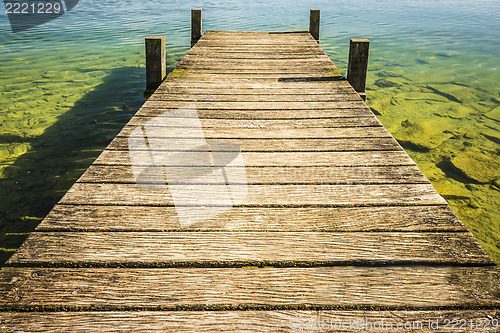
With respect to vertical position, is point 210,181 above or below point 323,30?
below

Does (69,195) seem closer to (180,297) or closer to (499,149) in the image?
(180,297)

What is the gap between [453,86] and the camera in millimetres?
9461

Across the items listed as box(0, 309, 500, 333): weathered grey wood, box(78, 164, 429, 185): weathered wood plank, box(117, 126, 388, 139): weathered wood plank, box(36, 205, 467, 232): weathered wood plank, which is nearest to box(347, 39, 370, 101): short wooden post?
box(117, 126, 388, 139): weathered wood plank

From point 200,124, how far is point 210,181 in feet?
3.48

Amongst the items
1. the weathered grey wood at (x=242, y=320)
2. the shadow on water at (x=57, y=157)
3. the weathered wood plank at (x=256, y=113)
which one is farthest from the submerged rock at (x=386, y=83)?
the weathered grey wood at (x=242, y=320)

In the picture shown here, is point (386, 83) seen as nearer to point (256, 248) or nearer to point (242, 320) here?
point (256, 248)

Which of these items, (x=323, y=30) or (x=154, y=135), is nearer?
(x=154, y=135)

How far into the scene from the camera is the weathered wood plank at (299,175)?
2443 mm

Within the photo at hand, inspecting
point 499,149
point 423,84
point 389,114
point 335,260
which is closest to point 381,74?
point 423,84

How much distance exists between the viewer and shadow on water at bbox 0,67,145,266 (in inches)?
157

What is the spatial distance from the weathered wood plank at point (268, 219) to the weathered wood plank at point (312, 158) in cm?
57

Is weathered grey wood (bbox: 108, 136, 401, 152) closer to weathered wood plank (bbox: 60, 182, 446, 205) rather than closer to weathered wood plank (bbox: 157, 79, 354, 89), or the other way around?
weathered wood plank (bbox: 60, 182, 446, 205)

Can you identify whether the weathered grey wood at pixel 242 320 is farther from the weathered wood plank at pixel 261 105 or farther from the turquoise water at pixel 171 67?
the turquoise water at pixel 171 67

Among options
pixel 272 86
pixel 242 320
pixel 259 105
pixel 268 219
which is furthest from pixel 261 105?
pixel 242 320
